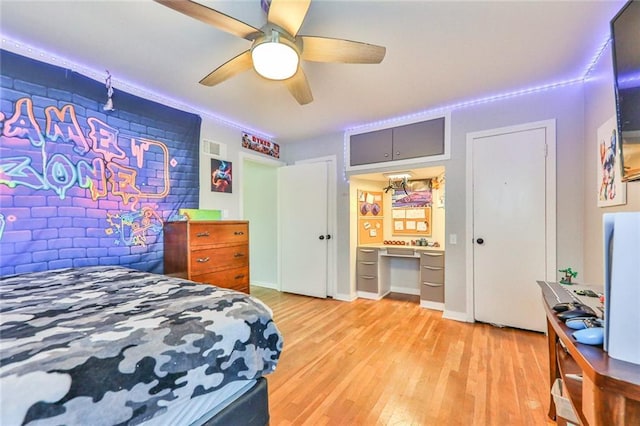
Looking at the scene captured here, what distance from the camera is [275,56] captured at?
1.53 meters

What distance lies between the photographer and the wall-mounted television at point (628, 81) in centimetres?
108

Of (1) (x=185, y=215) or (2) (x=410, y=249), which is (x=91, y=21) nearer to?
(1) (x=185, y=215)

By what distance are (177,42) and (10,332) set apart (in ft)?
6.16

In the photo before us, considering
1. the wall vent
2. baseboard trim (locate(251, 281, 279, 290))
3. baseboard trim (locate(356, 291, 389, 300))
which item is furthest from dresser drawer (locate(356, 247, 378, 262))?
the wall vent

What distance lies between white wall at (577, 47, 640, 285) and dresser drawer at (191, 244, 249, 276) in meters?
3.03

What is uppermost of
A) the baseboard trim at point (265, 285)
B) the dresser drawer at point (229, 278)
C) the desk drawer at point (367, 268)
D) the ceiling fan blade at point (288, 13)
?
the ceiling fan blade at point (288, 13)

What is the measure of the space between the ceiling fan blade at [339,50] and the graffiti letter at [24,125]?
6.42 feet

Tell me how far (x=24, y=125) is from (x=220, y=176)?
5.32 feet

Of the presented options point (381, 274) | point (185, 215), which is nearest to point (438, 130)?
point (381, 274)

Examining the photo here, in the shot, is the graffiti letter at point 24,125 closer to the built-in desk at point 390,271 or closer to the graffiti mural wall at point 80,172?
the graffiti mural wall at point 80,172

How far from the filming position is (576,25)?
1702 millimetres

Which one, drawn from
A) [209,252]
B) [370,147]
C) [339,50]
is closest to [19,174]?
[209,252]

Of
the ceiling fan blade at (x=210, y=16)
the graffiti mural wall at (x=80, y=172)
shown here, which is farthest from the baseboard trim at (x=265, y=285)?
the ceiling fan blade at (x=210, y=16)

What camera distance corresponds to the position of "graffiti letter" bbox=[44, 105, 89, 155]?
6.36ft
